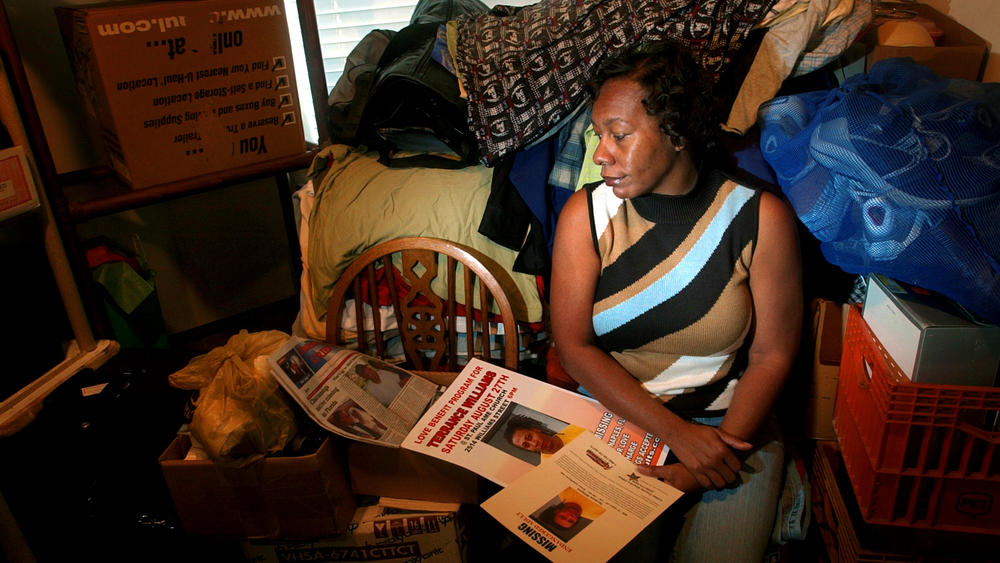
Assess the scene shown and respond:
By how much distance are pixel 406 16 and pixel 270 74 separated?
95 cm

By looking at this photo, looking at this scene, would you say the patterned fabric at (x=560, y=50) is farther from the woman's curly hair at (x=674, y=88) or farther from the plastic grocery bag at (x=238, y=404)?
the plastic grocery bag at (x=238, y=404)

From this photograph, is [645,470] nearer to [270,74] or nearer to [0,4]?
[270,74]

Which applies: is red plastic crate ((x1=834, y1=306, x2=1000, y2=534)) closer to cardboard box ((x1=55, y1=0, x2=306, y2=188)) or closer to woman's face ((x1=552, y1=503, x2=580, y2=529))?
woman's face ((x1=552, y1=503, x2=580, y2=529))

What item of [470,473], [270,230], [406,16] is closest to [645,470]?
[470,473]

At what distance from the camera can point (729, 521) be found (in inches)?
51.4

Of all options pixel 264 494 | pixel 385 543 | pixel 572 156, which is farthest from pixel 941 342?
pixel 264 494

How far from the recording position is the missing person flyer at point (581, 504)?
42.6 inches

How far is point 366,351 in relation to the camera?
5.81 ft

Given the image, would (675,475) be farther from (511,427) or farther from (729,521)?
(511,427)

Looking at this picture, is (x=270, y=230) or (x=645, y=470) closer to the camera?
(x=645, y=470)

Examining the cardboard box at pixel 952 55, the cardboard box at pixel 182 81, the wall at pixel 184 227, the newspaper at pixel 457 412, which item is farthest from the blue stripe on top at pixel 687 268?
the cardboard box at pixel 182 81

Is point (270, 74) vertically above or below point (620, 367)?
above

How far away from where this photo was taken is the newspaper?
1286 mm

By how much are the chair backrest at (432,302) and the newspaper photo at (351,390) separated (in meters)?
0.18
